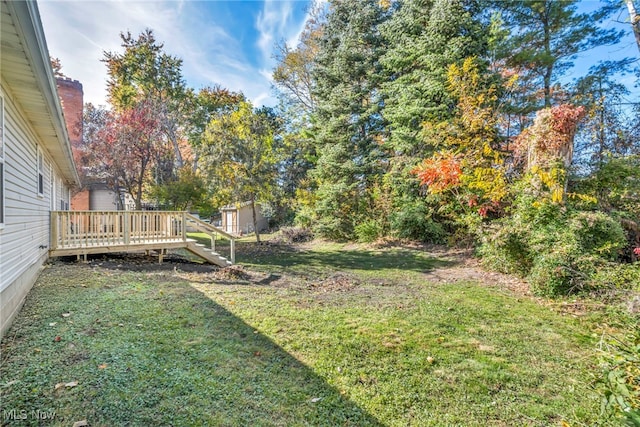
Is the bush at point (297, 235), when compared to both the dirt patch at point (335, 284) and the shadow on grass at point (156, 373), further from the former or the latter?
the shadow on grass at point (156, 373)

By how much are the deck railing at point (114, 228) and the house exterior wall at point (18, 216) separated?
4.39 feet

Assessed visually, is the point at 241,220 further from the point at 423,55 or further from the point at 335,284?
the point at 335,284

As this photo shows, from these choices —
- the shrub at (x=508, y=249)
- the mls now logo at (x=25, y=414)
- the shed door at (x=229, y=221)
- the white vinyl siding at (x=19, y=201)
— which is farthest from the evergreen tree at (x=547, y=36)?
the shed door at (x=229, y=221)

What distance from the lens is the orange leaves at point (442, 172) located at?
9731 mm

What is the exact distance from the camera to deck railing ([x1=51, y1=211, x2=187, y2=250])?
7.61m

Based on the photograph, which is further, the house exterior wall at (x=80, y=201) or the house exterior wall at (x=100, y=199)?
the house exterior wall at (x=100, y=199)

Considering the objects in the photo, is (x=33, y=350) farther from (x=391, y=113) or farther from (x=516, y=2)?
(x=516, y=2)

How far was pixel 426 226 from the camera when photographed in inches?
503

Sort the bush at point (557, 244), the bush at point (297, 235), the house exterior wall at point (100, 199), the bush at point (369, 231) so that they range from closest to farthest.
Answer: the bush at point (557, 244) → the bush at point (369, 231) → the bush at point (297, 235) → the house exterior wall at point (100, 199)

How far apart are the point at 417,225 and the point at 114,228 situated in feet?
37.0

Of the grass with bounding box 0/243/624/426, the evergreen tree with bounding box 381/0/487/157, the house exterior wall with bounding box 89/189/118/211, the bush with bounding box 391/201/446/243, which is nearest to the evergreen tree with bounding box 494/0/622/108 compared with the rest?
the evergreen tree with bounding box 381/0/487/157

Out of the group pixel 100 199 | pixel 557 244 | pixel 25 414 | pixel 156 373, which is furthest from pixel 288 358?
pixel 100 199

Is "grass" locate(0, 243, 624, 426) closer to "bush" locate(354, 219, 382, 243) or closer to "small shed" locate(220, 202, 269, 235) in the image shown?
"bush" locate(354, 219, 382, 243)

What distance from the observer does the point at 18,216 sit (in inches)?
176
